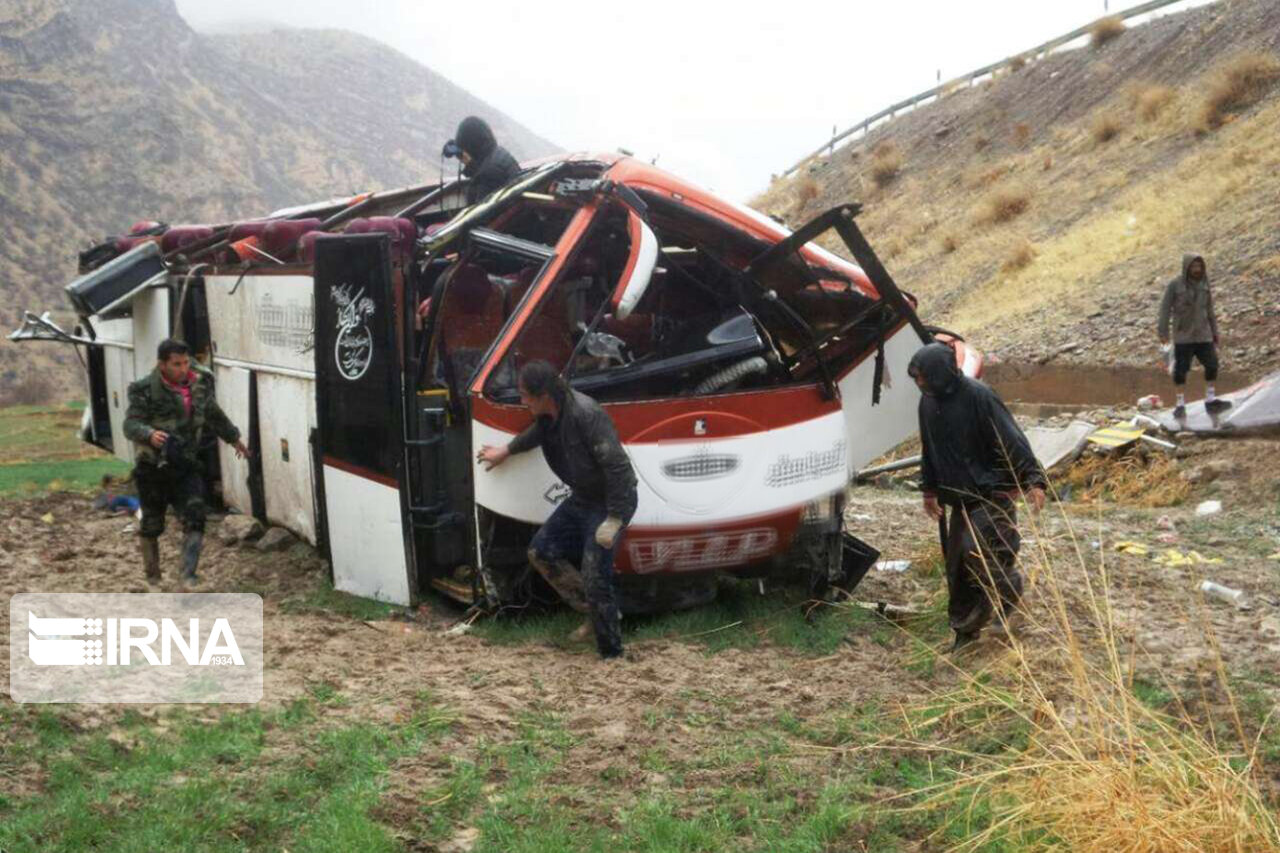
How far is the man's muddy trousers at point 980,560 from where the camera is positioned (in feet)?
20.9

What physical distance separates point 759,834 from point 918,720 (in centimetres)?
123

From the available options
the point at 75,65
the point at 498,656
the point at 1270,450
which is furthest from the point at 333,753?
the point at 75,65

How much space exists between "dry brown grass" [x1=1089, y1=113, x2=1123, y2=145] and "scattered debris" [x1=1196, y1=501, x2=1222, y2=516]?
19614mm

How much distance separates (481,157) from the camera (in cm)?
852

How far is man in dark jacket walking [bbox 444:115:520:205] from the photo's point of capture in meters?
8.38

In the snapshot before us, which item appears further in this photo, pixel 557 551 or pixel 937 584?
pixel 937 584

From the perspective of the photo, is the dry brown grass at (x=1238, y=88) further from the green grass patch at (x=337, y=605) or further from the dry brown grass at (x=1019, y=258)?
the green grass patch at (x=337, y=605)

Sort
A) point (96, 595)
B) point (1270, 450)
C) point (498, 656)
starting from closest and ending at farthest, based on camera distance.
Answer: point (498, 656) < point (96, 595) < point (1270, 450)

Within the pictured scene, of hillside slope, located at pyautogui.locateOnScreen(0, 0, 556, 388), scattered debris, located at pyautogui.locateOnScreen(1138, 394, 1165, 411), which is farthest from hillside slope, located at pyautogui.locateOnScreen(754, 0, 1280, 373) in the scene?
hillside slope, located at pyautogui.locateOnScreen(0, 0, 556, 388)

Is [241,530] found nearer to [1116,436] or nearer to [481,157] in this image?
[481,157]

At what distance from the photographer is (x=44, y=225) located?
6069 cm

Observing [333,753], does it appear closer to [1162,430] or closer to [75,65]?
[1162,430]

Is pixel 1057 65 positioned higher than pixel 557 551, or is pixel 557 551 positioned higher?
pixel 1057 65

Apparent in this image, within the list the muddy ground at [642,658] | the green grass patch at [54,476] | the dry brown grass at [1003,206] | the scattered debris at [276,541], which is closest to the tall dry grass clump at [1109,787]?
the muddy ground at [642,658]
